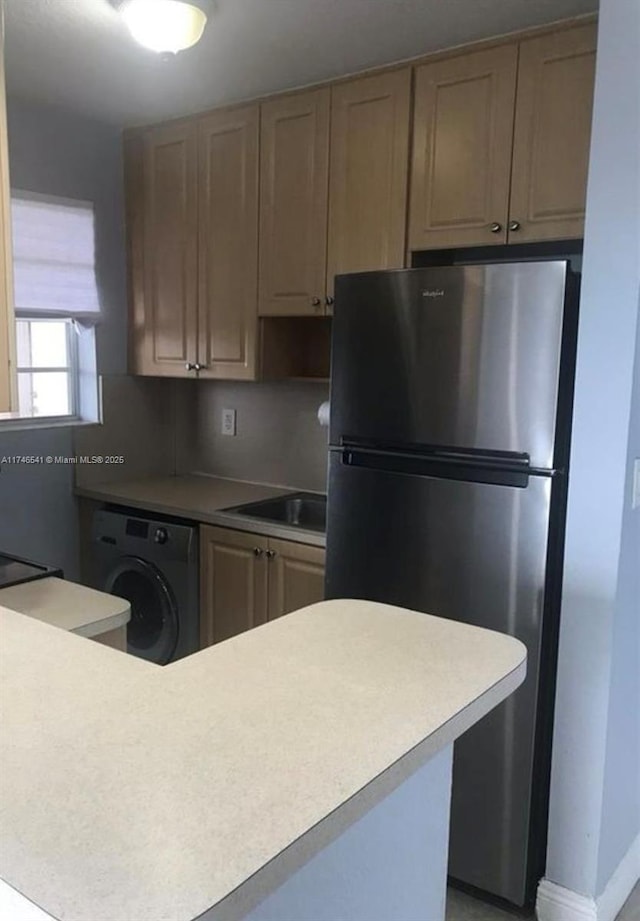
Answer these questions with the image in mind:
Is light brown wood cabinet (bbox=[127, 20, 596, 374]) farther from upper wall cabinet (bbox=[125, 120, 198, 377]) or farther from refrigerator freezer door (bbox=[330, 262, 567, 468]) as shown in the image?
refrigerator freezer door (bbox=[330, 262, 567, 468])

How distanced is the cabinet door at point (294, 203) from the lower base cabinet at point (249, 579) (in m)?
0.88

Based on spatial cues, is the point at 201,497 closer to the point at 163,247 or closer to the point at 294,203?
the point at 163,247

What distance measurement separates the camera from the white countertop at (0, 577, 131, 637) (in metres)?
1.67

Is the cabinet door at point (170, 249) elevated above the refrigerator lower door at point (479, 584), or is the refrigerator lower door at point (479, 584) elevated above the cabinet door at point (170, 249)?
the cabinet door at point (170, 249)

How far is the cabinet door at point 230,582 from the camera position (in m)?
2.75

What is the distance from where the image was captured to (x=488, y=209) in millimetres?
2293

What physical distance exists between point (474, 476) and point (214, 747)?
125cm

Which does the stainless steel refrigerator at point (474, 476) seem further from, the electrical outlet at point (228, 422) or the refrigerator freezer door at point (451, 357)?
the electrical outlet at point (228, 422)

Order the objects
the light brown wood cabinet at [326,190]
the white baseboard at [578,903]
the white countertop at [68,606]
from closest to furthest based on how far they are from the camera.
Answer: the white countertop at [68,606] → the white baseboard at [578,903] → the light brown wood cabinet at [326,190]

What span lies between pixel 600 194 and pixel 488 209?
60 centimetres

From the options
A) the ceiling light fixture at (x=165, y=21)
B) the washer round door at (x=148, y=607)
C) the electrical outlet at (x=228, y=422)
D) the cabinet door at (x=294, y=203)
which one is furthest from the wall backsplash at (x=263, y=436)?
the ceiling light fixture at (x=165, y=21)

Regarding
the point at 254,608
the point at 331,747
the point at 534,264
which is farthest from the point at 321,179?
the point at 331,747

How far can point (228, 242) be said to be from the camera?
2.99 meters

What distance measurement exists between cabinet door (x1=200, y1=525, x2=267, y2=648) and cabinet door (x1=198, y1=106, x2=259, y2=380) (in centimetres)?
66
